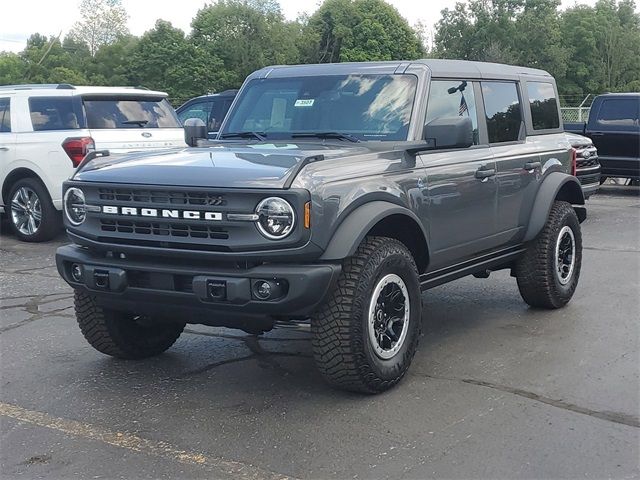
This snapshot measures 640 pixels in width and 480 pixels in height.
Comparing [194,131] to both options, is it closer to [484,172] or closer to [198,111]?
[484,172]

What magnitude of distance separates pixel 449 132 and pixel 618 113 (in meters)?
11.7

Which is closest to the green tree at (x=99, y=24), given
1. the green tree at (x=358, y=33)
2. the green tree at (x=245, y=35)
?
the green tree at (x=245, y=35)

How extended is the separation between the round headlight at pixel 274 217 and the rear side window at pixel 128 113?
6409mm

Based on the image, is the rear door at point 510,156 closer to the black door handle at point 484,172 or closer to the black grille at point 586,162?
the black door handle at point 484,172

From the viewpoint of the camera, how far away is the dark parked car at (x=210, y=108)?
14125 mm

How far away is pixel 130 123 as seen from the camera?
10328mm

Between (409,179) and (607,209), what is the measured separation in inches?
383

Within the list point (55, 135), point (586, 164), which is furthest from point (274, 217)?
point (586, 164)

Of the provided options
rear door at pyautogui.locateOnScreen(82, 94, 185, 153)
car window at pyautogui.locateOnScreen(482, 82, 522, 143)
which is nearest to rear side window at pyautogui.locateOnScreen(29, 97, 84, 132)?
rear door at pyautogui.locateOnScreen(82, 94, 185, 153)

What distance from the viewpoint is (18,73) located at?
6919 centimetres

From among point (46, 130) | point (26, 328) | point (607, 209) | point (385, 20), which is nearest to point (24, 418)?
point (26, 328)

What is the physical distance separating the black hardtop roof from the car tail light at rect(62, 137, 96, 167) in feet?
13.3

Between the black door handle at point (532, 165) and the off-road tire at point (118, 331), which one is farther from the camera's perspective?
the black door handle at point (532, 165)

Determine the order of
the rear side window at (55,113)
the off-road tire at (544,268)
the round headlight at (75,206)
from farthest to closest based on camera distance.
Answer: the rear side window at (55,113) → the off-road tire at (544,268) → the round headlight at (75,206)
